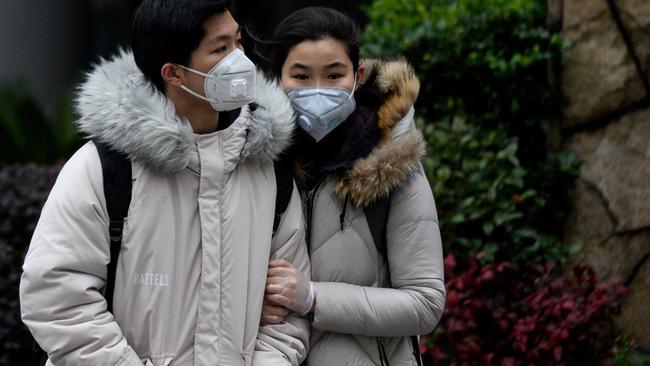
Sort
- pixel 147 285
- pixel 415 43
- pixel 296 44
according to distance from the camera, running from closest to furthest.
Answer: pixel 147 285 → pixel 296 44 → pixel 415 43

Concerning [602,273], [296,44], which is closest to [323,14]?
[296,44]

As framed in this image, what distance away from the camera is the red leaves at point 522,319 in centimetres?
463

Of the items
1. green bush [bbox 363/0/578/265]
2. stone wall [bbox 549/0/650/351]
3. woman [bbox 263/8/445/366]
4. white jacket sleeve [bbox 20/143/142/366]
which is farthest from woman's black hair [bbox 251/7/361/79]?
stone wall [bbox 549/0/650/351]

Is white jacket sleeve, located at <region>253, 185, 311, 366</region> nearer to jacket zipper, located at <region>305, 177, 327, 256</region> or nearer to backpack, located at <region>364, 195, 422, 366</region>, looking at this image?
jacket zipper, located at <region>305, 177, 327, 256</region>

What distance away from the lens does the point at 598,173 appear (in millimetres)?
5332

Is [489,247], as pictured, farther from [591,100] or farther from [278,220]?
[278,220]

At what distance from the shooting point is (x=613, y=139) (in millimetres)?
5305

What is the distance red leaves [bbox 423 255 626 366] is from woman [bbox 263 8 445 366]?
1.63 metres

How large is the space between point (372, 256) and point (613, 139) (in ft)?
8.75

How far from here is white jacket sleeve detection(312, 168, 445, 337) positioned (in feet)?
9.61

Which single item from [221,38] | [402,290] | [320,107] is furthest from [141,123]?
[402,290]

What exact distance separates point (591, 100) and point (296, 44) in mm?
2717

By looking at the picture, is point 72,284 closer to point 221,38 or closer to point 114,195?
point 114,195

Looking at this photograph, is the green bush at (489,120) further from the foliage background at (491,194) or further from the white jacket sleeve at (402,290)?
the white jacket sleeve at (402,290)
